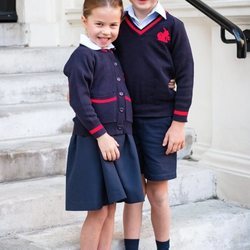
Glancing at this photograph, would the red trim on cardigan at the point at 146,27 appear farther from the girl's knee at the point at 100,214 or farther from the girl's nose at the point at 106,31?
the girl's knee at the point at 100,214

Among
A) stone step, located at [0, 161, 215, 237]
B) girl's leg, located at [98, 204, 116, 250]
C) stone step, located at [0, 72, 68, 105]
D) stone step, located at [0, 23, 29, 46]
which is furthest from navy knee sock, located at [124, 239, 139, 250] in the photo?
stone step, located at [0, 23, 29, 46]

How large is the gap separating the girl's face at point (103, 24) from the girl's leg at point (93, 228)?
2.38 feet

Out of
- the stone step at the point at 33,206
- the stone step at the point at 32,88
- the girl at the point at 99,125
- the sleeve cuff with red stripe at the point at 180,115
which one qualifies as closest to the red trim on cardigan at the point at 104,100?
A: the girl at the point at 99,125

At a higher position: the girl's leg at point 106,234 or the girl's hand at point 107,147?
the girl's hand at point 107,147

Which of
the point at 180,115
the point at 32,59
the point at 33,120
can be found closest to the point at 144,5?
the point at 180,115

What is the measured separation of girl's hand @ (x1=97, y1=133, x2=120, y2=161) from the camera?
11.0 ft

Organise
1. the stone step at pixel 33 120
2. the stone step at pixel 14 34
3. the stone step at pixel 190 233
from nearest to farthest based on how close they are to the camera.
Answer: the stone step at pixel 190 233 < the stone step at pixel 33 120 < the stone step at pixel 14 34

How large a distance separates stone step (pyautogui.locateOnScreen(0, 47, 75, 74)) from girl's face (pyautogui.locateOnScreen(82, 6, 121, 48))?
2163 millimetres

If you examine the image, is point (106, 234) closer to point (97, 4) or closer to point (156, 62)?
point (156, 62)

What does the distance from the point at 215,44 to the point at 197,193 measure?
0.95m

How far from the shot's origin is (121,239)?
12.9 ft

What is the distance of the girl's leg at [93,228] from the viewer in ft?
11.4

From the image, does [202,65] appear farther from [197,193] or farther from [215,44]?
[197,193]

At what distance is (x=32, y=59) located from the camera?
5621 mm
